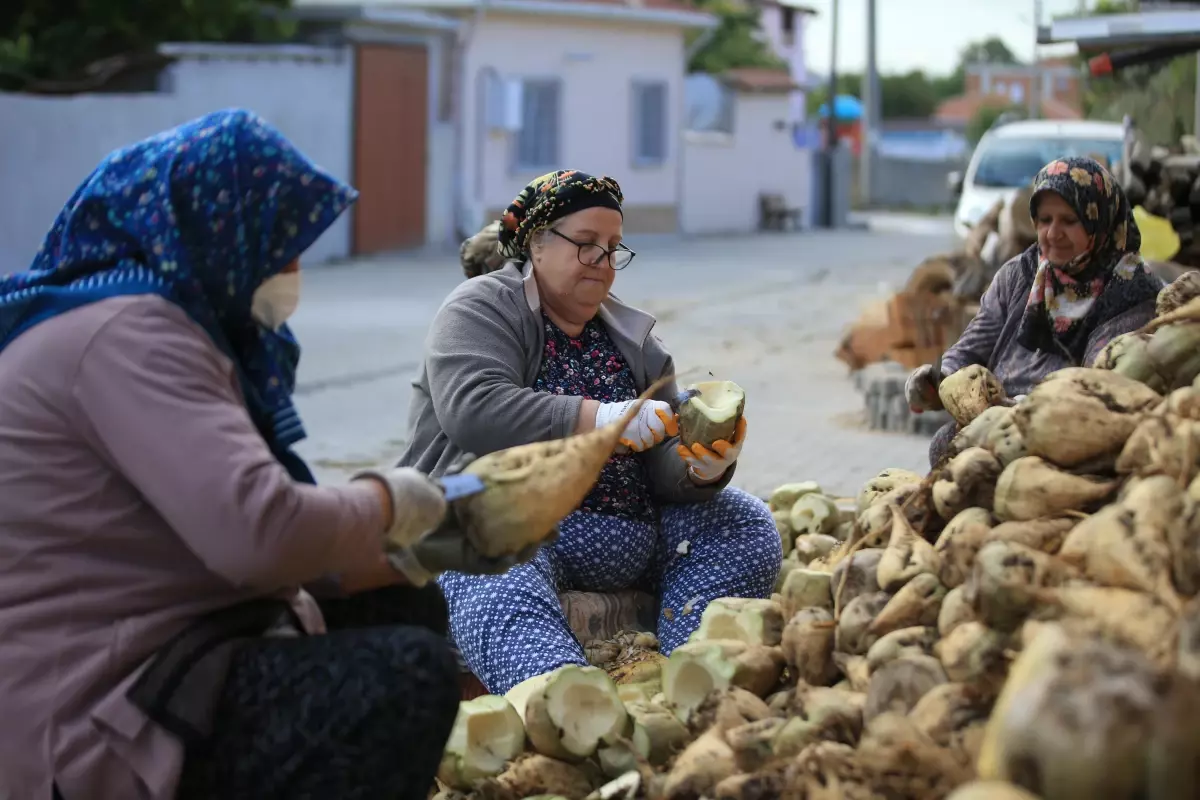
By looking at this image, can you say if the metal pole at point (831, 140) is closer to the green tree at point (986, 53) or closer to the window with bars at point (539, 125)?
the window with bars at point (539, 125)

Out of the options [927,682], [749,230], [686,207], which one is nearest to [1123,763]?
[927,682]

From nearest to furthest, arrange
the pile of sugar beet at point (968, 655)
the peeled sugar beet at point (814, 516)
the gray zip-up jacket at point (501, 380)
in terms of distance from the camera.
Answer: the pile of sugar beet at point (968, 655) < the gray zip-up jacket at point (501, 380) < the peeled sugar beet at point (814, 516)

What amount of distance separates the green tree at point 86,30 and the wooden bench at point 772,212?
44.6ft

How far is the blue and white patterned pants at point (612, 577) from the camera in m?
3.79

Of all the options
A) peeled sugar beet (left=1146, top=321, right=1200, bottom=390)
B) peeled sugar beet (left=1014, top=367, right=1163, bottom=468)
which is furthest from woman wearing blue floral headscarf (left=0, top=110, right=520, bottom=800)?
peeled sugar beet (left=1146, top=321, right=1200, bottom=390)

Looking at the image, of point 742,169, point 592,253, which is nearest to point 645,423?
point 592,253

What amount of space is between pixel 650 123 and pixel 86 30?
1103 cm

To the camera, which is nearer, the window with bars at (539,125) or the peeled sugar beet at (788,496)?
the peeled sugar beet at (788,496)

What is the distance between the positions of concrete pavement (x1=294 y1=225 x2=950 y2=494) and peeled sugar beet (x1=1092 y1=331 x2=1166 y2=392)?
1.24 m

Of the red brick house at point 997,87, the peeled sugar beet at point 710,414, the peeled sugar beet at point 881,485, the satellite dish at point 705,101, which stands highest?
the red brick house at point 997,87

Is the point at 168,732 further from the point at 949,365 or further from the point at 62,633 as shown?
the point at 949,365

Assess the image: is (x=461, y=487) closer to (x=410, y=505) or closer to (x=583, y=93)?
(x=410, y=505)

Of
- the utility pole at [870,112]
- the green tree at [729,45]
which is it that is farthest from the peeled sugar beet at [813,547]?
the utility pole at [870,112]

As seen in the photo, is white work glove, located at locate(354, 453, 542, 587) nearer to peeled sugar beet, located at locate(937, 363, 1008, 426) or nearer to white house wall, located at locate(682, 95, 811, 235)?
peeled sugar beet, located at locate(937, 363, 1008, 426)
